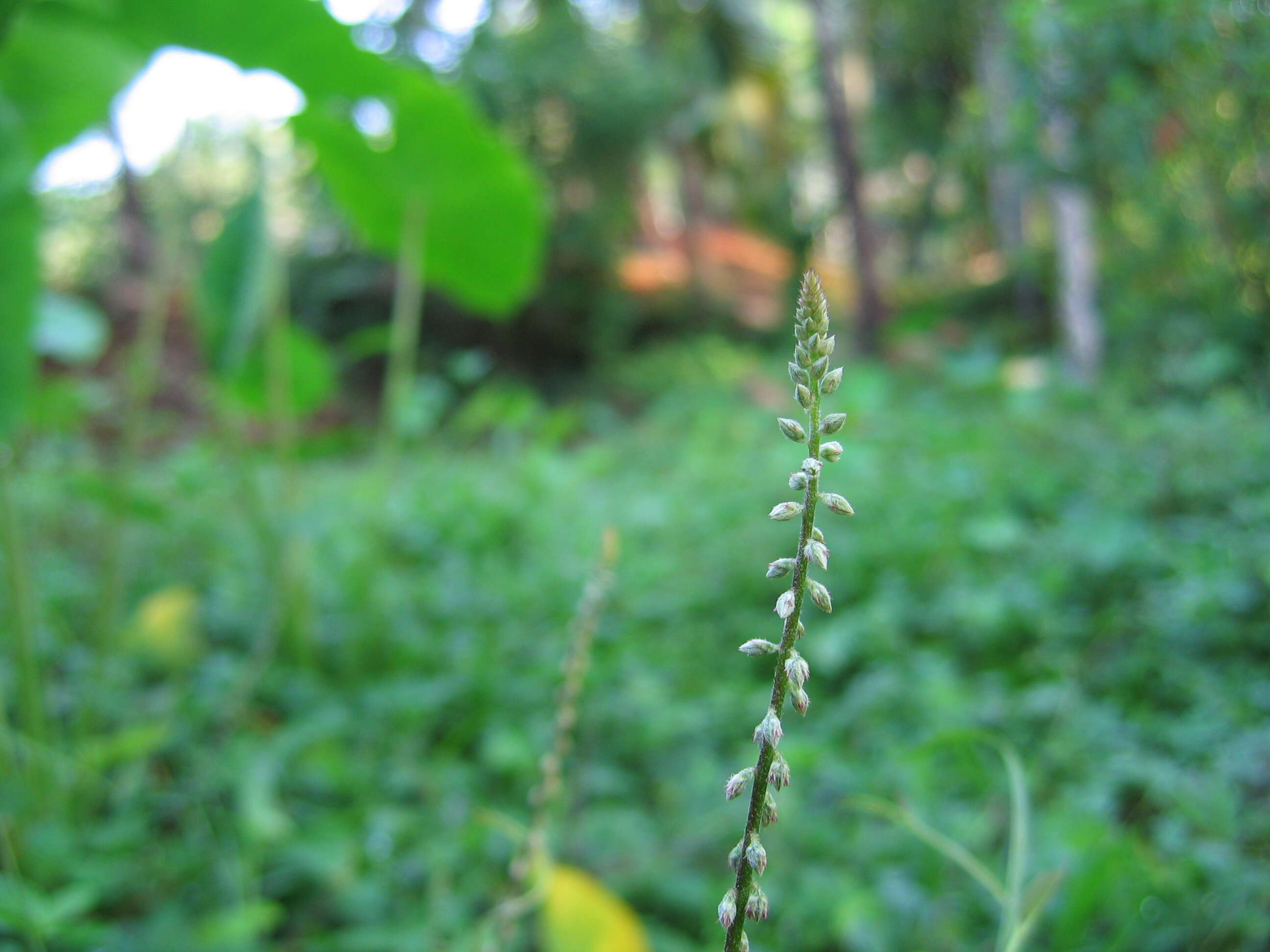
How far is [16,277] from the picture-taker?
1440mm

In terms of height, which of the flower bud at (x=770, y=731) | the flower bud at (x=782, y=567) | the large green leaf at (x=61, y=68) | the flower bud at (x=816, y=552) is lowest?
the flower bud at (x=770, y=731)

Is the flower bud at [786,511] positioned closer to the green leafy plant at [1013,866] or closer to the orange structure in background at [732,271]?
the green leafy plant at [1013,866]

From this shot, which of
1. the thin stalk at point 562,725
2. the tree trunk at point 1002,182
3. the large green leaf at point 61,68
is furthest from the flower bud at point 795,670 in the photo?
the tree trunk at point 1002,182

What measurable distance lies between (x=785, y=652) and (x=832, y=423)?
89 millimetres

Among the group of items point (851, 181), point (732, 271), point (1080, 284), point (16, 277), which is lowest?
point (16, 277)

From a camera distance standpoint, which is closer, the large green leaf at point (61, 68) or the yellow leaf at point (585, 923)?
the yellow leaf at point (585, 923)

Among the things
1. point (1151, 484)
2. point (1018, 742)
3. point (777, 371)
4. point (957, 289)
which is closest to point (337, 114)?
point (1018, 742)

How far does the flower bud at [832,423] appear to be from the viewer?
0.32 m

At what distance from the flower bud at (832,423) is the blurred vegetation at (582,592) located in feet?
1.46

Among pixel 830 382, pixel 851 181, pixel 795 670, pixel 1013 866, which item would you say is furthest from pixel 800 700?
pixel 851 181

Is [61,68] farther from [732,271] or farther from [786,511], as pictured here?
[732,271]

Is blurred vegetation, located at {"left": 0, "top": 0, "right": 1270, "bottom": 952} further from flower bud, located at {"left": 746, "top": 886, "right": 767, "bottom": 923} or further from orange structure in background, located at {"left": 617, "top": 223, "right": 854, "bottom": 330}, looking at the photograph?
orange structure in background, located at {"left": 617, "top": 223, "right": 854, "bottom": 330}

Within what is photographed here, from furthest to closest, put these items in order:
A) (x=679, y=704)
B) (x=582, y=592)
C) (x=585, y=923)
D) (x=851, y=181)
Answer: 1. (x=851, y=181)
2. (x=582, y=592)
3. (x=679, y=704)
4. (x=585, y=923)

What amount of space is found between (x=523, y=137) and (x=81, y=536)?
7.68 metres
